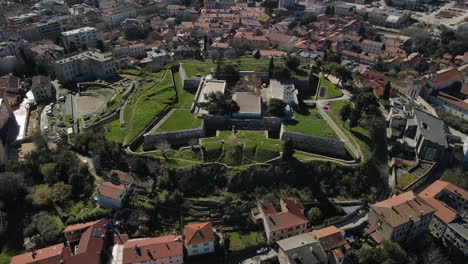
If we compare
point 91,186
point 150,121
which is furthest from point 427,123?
point 91,186

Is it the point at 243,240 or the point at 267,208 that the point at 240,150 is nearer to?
the point at 267,208

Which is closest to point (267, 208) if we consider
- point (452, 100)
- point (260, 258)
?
point (260, 258)

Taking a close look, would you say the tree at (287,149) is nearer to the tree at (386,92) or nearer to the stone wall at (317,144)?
the stone wall at (317,144)

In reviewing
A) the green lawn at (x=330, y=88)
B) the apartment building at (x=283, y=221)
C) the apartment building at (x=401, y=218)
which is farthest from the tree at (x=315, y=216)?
the green lawn at (x=330, y=88)

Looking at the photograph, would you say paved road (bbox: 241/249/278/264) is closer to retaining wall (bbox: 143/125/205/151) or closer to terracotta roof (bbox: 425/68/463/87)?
retaining wall (bbox: 143/125/205/151)

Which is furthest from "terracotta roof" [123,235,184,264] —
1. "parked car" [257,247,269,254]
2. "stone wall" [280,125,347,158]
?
"stone wall" [280,125,347,158]

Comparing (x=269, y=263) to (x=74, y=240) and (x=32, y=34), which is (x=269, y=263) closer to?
(x=74, y=240)
